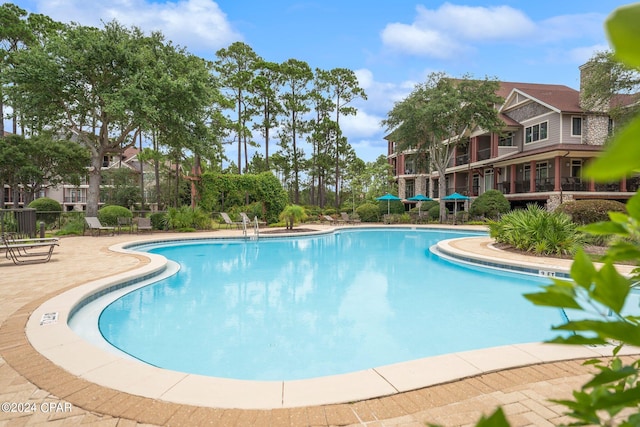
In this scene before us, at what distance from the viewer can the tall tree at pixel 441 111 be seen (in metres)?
25.2

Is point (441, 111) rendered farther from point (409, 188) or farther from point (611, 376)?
point (611, 376)

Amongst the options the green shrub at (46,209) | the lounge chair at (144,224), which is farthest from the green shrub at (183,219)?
the green shrub at (46,209)

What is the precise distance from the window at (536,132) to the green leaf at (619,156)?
2904cm

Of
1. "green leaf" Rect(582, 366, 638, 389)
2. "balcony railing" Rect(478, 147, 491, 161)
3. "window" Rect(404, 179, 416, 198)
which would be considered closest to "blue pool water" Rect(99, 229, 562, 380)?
"green leaf" Rect(582, 366, 638, 389)

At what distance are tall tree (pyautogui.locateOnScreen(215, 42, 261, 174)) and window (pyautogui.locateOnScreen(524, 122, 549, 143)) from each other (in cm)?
2126

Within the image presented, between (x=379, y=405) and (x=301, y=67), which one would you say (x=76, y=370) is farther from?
(x=301, y=67)

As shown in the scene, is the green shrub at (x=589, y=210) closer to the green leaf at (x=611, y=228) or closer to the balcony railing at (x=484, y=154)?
the green leaf at (x=611, y=228)

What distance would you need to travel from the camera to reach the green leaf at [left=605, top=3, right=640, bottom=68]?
319 mm

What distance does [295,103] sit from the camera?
3381 centimetres

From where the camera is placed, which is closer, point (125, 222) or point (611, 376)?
point (611, 376)

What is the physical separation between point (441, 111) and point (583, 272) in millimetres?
26425

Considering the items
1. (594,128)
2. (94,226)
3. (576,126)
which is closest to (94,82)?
(94,226)

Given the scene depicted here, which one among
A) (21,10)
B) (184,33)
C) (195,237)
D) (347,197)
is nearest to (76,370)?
(195,237)

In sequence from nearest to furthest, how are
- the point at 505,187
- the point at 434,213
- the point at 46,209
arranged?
1. the point at 46,209
2. the point at 505,187
3. the point at 434,213
